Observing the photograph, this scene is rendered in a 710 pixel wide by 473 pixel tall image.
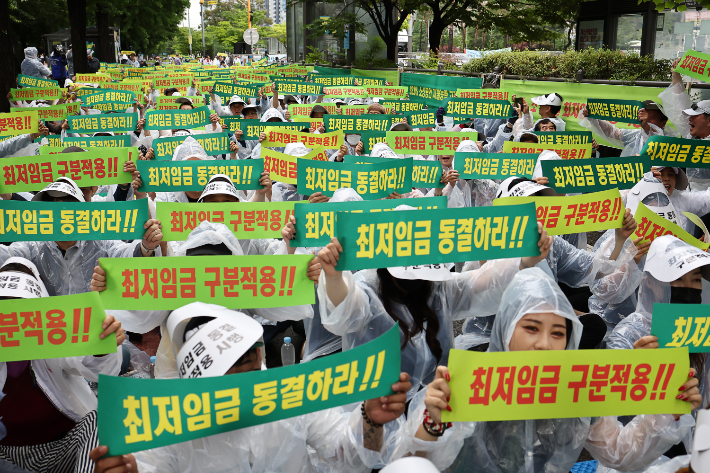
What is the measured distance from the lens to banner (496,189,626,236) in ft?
12.6

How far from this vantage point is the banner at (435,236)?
2951 mm

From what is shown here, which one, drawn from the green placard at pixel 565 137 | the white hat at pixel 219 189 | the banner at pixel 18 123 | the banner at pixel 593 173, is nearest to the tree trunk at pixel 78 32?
the banner at pixel 18 123

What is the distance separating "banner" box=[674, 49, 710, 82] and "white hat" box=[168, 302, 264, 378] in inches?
216

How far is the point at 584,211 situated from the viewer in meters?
3.85

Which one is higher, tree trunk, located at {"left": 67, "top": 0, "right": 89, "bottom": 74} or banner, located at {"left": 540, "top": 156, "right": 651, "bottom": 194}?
tree trunk, located at {"left": 67, "top": 0, "right": 89, "bottom": 74}

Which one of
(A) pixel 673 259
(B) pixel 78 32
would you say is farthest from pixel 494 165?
(B) pixel 78 32

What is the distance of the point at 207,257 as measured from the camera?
10.2 ft

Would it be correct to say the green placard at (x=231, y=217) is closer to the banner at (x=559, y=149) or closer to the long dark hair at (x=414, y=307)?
the long dark hair at (x=414, y=307)

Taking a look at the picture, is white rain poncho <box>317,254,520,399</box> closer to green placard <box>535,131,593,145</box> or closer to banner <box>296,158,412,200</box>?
banner <box>296,158,412,200</box>

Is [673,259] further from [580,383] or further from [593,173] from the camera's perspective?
[593,173]

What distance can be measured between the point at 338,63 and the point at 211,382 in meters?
25.3

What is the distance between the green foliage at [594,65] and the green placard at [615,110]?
75.8 inches

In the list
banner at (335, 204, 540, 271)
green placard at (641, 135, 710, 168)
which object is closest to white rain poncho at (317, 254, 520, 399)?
banner at (335, 204, 540, 271)

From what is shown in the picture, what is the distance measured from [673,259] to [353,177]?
99.3 inches
